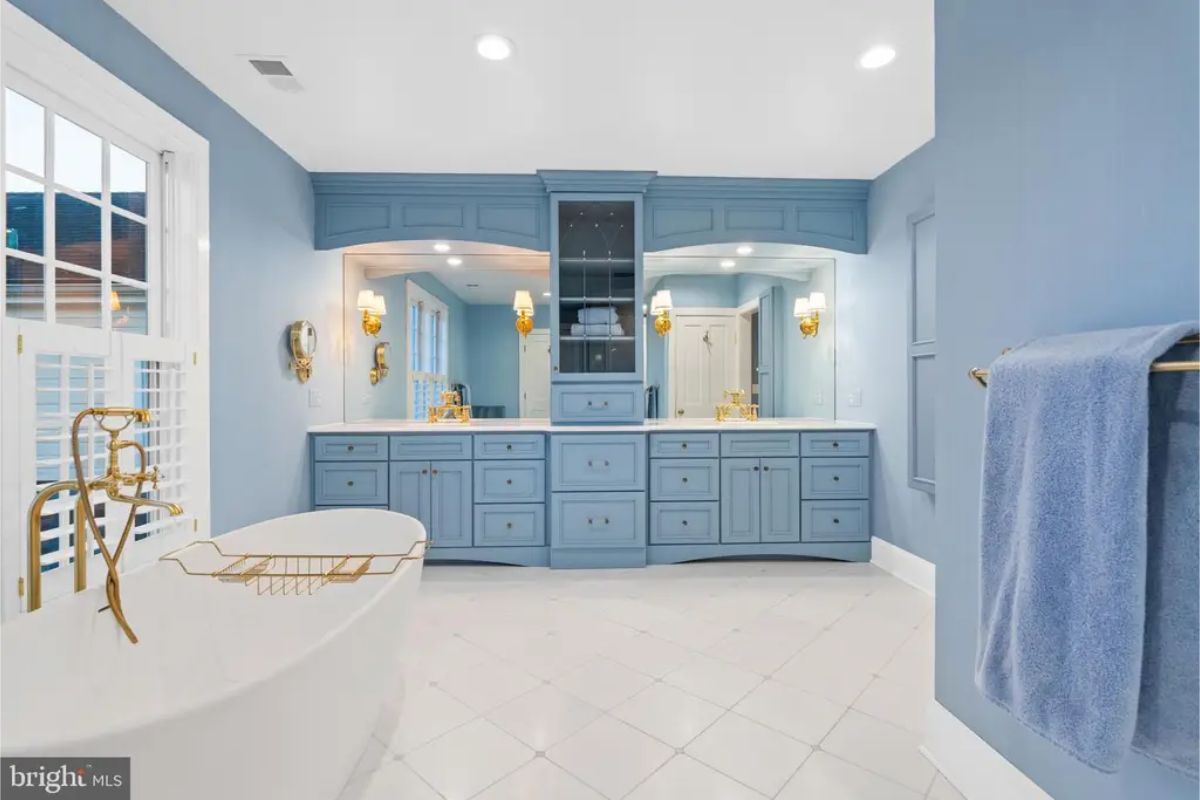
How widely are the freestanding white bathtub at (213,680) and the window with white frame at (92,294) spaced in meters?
0.42

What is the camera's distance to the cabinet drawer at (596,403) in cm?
361

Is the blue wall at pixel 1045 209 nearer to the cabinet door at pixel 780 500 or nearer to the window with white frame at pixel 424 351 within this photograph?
the cabinet door at pixel 780 500

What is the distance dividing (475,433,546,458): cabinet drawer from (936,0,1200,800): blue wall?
7.69ft

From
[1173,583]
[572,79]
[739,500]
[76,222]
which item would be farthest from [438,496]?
[1173,583]

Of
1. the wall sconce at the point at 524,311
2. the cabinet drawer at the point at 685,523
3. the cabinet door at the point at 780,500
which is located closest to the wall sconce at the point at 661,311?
the wall sconce at the point at 524,311

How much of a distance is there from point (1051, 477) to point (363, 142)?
345 cm

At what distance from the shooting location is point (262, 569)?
80.8 inches

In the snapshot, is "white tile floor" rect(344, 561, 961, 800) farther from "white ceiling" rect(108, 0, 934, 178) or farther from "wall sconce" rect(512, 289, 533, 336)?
"white ceiling" rect(108, 0, 934, 178)

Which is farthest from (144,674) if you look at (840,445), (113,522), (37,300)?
(840,445)

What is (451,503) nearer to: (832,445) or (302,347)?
(302,347)

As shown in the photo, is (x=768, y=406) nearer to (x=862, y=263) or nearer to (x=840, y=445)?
(x=840, y=445)

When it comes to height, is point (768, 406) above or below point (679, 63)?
below

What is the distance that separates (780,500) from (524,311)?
2235mm

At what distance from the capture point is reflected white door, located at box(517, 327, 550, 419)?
4.01 meters
